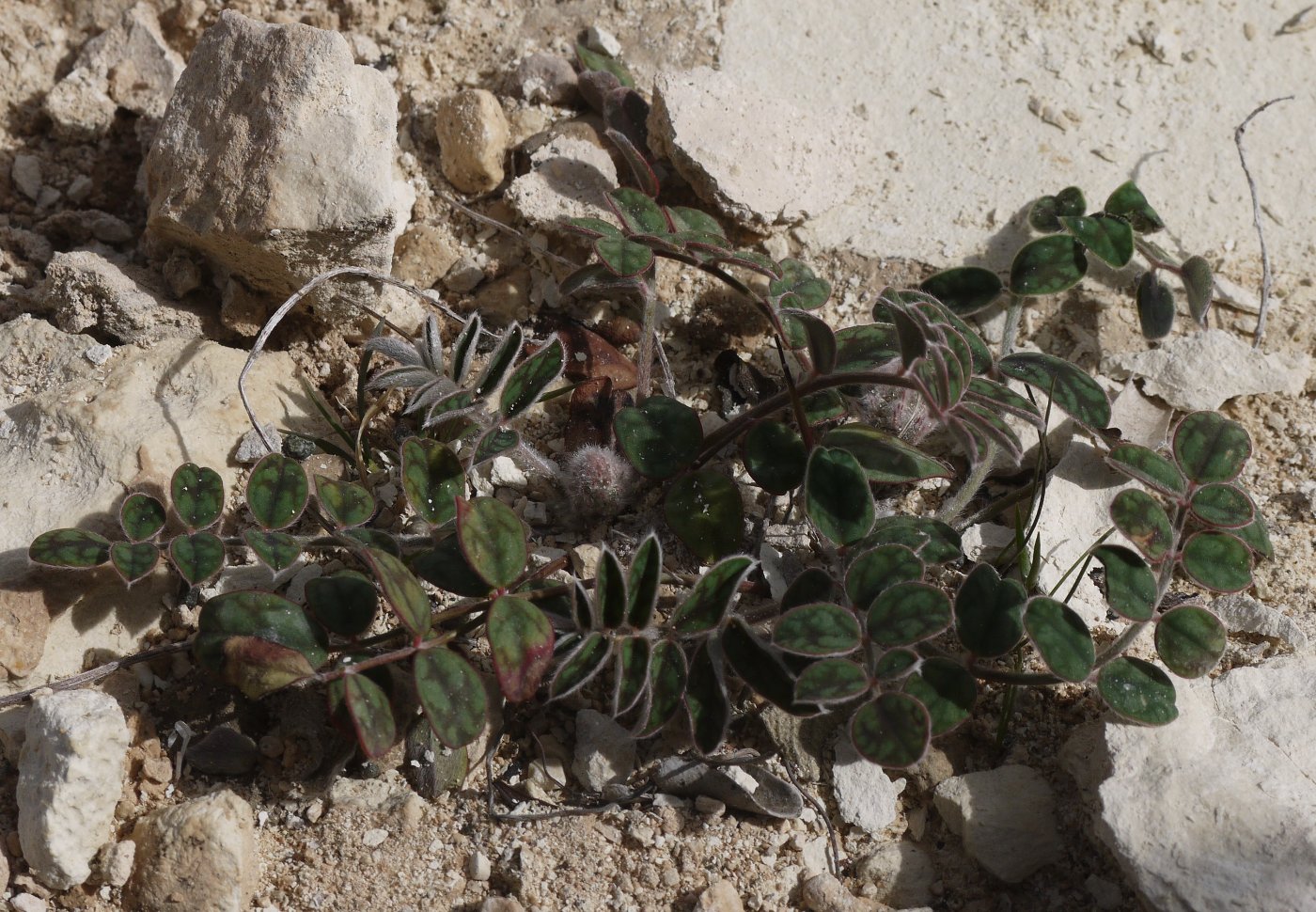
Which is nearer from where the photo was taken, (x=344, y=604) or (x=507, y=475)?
(x=344, y=604)

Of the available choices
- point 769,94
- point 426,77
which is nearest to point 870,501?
point 769,94

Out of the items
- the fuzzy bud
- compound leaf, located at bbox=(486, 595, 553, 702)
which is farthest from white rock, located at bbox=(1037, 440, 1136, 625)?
compound leaf, located at bbox=(486, 595, 553, 702)

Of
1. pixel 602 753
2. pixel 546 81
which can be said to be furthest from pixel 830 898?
pixel 546 81

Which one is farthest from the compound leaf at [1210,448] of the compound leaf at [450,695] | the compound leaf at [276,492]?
the compound leaf at [276,492]

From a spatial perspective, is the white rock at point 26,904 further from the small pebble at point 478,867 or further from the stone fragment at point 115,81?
the stone fragment at point 115,81

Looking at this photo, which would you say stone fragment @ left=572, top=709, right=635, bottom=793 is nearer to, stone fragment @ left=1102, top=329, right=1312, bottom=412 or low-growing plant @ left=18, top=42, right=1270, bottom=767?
low-growing plant @ left=18, top=42, right=1270, bottom=767

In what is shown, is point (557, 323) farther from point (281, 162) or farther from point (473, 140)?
point (281, 162)
